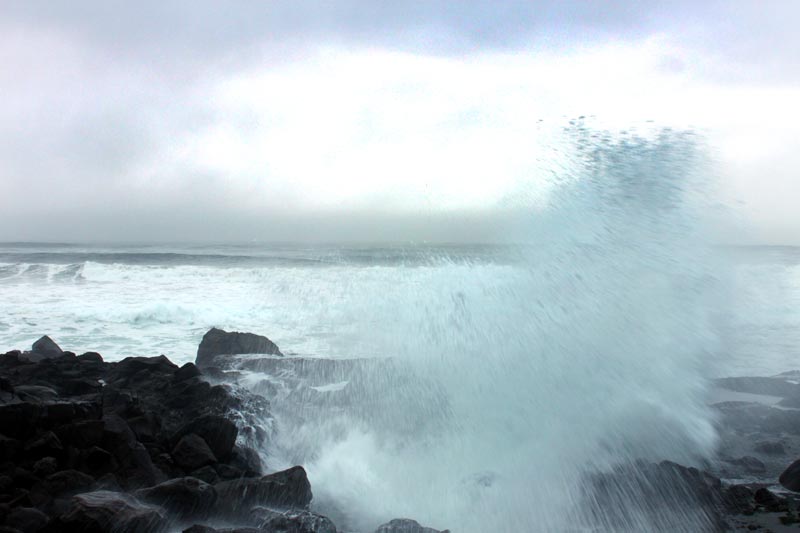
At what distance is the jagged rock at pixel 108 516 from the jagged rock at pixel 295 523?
79 cm

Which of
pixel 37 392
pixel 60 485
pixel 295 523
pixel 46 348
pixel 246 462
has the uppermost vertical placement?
pixel 37 392

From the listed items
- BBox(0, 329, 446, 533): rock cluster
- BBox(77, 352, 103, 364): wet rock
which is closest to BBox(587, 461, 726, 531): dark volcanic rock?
BBox(0, 329, 446, 533): rock cluster

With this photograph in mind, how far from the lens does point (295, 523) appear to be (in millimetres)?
4664

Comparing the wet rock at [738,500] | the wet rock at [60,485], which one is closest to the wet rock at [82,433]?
the wet rock at [60,485]

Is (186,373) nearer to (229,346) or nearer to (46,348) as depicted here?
(229,346)

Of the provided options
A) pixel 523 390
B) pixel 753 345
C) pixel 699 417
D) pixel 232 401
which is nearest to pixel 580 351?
pixel 523 390

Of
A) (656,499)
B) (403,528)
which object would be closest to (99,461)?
(403,528)

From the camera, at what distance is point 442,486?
20.3 ft

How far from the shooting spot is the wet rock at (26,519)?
433 centimetres

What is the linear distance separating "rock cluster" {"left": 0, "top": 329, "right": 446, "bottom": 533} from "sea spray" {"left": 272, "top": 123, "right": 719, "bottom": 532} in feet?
2.77

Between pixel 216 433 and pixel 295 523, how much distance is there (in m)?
1.88

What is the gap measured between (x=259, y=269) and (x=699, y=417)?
29107mm

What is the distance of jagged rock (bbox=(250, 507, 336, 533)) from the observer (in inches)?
182

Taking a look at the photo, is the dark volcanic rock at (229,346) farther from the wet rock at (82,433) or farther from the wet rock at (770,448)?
the wet rock at (770,448)
